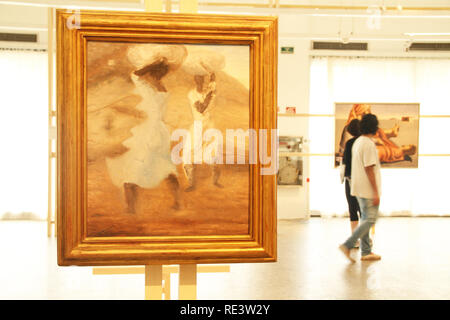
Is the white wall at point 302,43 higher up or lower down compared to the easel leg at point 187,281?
higher up

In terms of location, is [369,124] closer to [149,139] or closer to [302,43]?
[149,139]

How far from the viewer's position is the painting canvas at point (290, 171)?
9453 mm

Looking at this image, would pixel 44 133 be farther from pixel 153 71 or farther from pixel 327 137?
pixel 153 71

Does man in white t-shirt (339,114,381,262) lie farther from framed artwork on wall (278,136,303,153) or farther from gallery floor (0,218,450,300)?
framed artwork on wall (278,136,303,153)

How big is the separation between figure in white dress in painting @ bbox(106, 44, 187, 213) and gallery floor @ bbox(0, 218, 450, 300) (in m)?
2.84

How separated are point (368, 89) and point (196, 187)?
902cm

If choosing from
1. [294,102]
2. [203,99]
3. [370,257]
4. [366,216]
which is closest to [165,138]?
[203,99]

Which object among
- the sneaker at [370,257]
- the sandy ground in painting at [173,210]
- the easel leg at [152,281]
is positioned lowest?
the sneaker at [370,257]

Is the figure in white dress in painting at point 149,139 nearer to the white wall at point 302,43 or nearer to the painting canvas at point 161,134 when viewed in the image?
the painting canvas at point 161,134

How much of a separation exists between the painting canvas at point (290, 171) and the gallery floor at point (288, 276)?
7.37 ft

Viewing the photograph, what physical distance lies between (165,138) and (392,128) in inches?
329

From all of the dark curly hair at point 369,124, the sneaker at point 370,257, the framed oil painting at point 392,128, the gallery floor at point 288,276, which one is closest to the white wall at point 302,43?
the framed oil painting at point 392,128

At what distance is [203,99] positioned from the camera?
5.46 feet

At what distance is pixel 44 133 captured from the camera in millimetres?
9430
